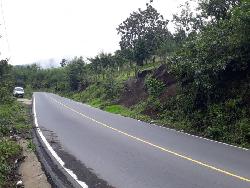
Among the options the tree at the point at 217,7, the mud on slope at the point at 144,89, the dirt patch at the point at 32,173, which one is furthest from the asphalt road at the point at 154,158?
the tree at the point at 217,7

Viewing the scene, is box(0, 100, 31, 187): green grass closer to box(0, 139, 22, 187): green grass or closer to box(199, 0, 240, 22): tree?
box(0, 139, 22, 187): green grass

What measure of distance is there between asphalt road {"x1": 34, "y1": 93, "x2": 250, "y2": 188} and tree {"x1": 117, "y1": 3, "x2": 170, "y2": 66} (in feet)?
115

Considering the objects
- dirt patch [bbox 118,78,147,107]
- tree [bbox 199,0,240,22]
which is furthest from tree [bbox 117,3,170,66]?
tree [bbox 199,0,240,22]

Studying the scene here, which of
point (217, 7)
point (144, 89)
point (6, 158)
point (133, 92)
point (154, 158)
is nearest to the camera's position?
point (154, 158)

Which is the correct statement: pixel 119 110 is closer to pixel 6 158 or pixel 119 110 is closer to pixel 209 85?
pixel 209 85

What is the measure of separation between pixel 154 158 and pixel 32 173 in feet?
12.6

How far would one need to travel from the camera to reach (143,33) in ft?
218

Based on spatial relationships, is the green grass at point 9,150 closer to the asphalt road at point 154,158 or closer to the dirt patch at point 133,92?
the asphalt road at point 154,158

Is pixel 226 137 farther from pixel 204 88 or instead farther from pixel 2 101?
pixel 2 101

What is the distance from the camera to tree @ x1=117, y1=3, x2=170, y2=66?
5775 centimetres

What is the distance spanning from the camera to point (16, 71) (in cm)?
13438

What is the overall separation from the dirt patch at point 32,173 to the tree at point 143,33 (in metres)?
41.8

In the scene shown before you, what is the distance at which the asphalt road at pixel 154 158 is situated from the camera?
438 inches

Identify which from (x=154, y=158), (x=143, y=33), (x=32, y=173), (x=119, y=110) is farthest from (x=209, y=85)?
(x=143, y=33)
